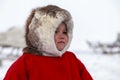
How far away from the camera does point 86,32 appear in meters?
2.52

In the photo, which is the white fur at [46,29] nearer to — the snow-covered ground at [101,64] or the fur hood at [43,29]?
the fur hood at [43,29]

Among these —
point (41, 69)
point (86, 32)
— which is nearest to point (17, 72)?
point (41, 69)

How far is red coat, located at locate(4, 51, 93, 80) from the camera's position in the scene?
131cm

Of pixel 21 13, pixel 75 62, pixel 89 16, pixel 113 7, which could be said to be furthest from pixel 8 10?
pixel 75 62

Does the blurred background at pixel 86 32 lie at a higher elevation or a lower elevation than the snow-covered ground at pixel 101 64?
higher

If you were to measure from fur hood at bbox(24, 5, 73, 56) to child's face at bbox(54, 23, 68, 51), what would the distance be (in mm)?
26

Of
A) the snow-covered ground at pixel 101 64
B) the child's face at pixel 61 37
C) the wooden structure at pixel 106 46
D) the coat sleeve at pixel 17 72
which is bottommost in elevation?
the snow-covered ground at pixel 101 64

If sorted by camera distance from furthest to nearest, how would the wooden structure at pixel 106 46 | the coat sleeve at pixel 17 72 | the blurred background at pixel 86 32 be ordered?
the wooden structure at pixel 106 46 < the blurred background at pixel 86 32 < the coat sleeve at pixel 17 72

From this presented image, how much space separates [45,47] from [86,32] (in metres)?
1.22

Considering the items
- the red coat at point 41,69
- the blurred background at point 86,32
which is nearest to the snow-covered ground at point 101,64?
the blurred background at point 86,32

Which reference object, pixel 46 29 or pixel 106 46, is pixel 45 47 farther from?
pixel 106 46

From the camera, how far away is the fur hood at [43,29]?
1.30m

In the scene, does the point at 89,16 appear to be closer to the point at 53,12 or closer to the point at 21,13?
the point at 21,13

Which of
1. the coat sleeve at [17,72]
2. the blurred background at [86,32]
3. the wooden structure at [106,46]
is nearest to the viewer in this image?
the coat sleeve at [17,72]
